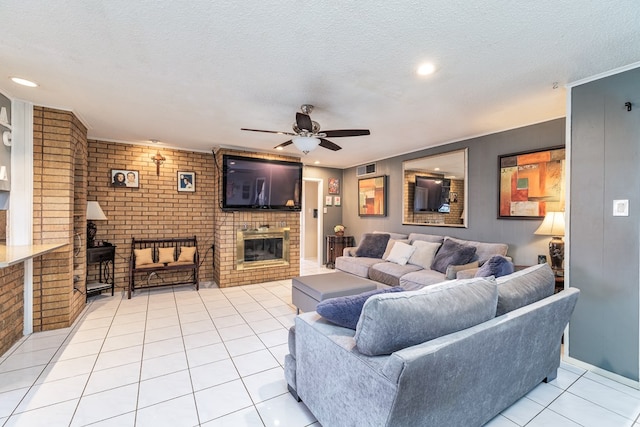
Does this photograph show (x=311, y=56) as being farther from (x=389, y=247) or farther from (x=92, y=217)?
(x=92, y=217)

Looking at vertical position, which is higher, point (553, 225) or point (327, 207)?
point (327, 207)

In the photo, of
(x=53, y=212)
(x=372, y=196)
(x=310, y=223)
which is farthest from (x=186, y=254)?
(x=372, y=196)

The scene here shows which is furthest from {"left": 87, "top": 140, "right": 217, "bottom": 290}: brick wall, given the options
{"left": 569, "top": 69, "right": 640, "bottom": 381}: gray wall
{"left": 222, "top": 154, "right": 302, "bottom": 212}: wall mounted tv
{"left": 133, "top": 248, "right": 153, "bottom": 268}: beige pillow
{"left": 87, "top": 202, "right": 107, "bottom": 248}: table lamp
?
{"left": 569, "top": 69, "right": 640, "bottom": 381}: gray wall

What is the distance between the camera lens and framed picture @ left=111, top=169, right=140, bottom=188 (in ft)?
14.3

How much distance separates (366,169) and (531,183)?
3.10m

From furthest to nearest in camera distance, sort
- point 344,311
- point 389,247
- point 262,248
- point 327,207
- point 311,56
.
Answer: point 327,207
point 262,248
point 389,247
point 311,56
point 344,311

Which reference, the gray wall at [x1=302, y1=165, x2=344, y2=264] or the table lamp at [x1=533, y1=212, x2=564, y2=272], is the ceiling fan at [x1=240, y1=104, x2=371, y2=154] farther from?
the gray wall at [x1=302, y1=165, x2=344, y2=264]

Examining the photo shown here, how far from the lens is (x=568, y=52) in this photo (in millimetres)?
1873

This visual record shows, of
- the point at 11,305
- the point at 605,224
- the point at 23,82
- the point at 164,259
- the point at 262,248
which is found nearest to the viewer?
the point at 605,224

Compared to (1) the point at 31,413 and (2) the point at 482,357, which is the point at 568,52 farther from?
(1) the point at 31,413

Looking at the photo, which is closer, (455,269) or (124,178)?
(455,269)

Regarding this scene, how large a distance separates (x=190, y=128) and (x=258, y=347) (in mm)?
2788

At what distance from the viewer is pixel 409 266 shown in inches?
158

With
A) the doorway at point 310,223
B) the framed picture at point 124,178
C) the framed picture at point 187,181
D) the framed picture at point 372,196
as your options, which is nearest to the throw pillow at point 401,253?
the framed picture at point 372,196
